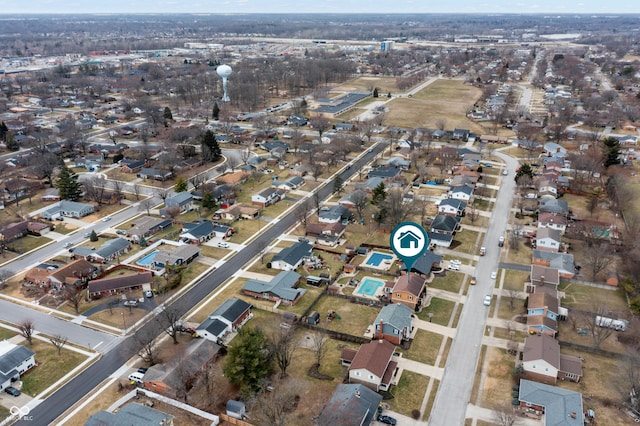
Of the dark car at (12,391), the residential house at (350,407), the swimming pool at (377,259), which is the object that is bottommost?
the dark car at (12,391)

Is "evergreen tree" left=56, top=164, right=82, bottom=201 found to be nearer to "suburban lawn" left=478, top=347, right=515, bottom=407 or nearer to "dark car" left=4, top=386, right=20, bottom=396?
"dark car" left=4, top=386, right=20, bottom=396

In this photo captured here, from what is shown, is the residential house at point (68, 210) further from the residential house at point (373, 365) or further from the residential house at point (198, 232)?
the residential house at point (373, 365)

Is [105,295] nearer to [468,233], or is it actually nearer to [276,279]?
[276,279]

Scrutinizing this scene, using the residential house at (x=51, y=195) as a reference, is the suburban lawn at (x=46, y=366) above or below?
below

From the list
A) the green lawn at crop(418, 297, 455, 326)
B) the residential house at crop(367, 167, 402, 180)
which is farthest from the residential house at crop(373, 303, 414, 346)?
the residential house at crop(367, 167, 402, 180)

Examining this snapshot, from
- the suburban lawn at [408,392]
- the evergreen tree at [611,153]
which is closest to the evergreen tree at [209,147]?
the suburban lawn at [408,392]

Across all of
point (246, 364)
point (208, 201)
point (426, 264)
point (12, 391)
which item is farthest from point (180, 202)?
point (246, 364)
